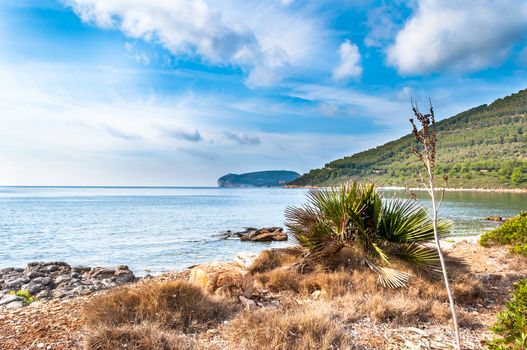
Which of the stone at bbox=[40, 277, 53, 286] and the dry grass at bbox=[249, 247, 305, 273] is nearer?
the dry grass at bbox=[249, 247, 305, 273]

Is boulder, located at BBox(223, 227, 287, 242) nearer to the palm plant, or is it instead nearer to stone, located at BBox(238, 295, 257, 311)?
the palm plant

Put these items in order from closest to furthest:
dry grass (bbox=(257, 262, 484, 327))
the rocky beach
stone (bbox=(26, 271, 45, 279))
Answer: the rocky beach
dry grass (bbox=(257, 262, 484, 327))
stone (bbox=(26, 271, 45, 279))

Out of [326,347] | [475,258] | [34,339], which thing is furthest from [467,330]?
[475,258]

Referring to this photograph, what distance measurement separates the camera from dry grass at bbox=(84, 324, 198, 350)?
4.12 meters

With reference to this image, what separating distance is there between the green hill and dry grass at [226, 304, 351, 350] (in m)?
79.6

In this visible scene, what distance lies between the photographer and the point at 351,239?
7.70m

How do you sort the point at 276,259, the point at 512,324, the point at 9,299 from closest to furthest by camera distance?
the point at 512,324, the point at 9,299, the point at 276,259

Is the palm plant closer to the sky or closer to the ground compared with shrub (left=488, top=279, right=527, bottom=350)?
closer to the sky

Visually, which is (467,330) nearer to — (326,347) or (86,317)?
(326,347)

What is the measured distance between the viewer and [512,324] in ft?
13.2

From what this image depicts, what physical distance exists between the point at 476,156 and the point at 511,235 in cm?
12230

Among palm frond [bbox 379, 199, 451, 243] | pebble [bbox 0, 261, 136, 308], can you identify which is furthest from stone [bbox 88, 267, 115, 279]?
palm frond [bbox 379, 199, 451, 243]

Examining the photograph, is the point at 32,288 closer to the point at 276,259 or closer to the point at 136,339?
the point at 276,259

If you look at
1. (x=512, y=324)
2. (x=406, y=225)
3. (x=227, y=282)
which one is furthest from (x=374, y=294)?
(x=227, y=282)
